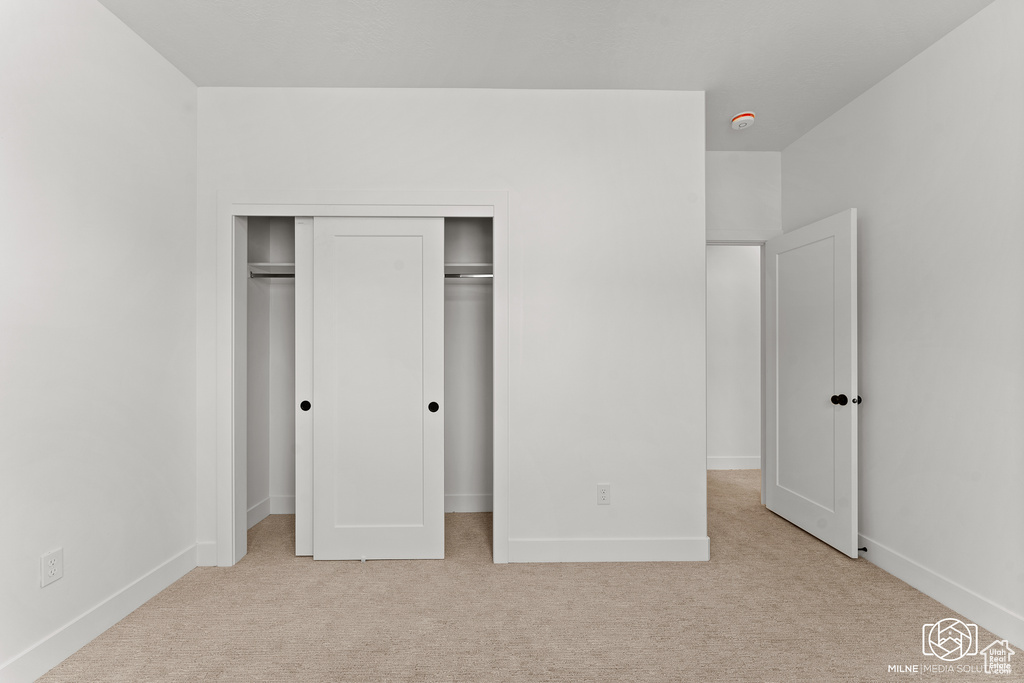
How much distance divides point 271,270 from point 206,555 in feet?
5.90

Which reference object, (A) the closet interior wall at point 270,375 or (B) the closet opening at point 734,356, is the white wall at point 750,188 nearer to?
(B) the closet opening at point 734,356

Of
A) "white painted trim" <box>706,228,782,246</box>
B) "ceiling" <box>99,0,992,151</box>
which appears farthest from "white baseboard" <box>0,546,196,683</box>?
"white painted trim" <box>706,228,782,246</box>

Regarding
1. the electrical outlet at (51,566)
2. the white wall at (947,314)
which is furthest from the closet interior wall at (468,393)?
the white wall at (947,314)

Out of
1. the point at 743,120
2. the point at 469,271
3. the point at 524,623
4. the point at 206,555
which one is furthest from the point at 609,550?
the point at 743,120

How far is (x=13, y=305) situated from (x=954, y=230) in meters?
3.99

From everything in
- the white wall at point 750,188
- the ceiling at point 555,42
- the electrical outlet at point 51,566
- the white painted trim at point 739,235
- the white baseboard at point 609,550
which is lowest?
the white baseboard at point 609,550

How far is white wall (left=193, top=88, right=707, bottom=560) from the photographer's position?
2.91 meters

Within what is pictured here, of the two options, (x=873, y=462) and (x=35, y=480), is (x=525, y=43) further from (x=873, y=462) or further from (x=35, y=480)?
(x=873, y=462)

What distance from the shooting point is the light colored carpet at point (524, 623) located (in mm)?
1893

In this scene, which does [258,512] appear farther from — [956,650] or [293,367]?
[956,650]

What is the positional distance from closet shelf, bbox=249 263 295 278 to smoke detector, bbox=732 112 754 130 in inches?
116

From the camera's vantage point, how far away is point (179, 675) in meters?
1.86

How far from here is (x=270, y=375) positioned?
3.66m

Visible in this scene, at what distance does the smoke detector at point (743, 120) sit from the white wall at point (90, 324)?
127 inches
